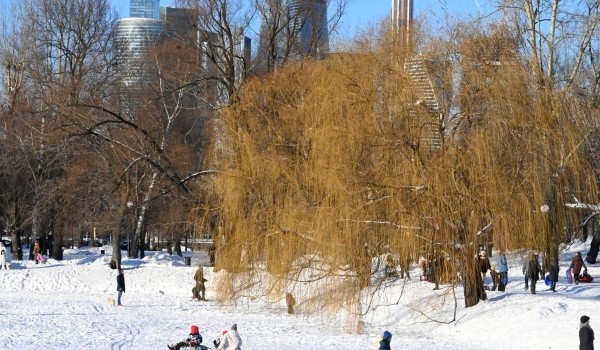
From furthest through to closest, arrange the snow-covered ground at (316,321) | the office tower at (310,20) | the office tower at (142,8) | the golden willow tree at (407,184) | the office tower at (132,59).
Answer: the office tower at (142,8) → the office tower at (132,59) → the office tower at (310,20) → the golden willow tree at (407,184) → the snow-covered ground at (316,321)

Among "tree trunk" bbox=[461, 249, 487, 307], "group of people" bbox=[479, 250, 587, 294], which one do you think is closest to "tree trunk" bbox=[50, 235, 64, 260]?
"group of people" bbox=[479, 250, 587, 294]

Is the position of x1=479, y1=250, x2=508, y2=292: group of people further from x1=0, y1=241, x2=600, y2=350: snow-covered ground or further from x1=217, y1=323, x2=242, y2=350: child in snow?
x1=217, y1=323, x2=242, y2=350: child in snow

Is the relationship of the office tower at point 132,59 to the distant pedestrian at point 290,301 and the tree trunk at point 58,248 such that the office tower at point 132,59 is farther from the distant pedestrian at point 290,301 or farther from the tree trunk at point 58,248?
the distant pedestrian at point 290,301

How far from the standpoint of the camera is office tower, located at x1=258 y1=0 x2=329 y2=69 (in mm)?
39844

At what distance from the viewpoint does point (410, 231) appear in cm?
2317

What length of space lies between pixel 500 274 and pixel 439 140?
691 centimetres

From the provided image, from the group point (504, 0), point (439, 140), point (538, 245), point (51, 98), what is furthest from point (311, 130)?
point (51, 98)

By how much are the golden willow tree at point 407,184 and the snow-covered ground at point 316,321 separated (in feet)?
3.52

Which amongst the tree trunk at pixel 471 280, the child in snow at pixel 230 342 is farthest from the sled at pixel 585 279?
the child in snow at pixel 230 342

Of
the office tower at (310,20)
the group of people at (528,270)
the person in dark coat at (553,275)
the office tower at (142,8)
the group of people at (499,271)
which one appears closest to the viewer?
the group of people at (528,270)

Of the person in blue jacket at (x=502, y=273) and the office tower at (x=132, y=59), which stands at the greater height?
the office tower at (x=132, y=59)

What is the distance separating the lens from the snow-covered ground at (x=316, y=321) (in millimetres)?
21453

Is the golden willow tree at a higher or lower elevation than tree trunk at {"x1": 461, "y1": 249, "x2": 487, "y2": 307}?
higher

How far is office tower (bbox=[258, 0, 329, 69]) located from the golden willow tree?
1432cm
